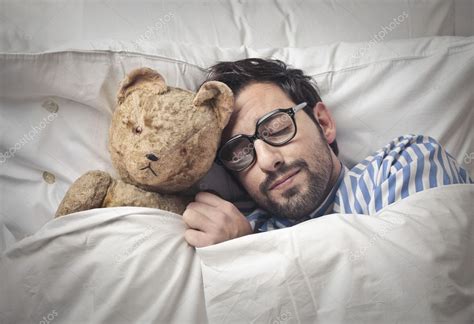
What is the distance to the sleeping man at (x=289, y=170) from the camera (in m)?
0.94

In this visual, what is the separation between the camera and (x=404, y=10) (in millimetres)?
1414

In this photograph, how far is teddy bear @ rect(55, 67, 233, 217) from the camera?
0.88 meters

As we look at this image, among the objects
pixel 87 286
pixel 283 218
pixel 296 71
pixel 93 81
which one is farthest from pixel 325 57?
pixel 87 286

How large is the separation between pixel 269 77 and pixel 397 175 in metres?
0.36

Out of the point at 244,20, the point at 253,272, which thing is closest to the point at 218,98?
the point at 253,272

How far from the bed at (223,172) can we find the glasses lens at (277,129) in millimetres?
195

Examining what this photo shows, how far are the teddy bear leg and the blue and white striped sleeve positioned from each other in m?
0.48

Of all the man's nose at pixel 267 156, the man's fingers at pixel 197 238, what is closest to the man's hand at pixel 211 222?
the man's fingers at pixel 197 238

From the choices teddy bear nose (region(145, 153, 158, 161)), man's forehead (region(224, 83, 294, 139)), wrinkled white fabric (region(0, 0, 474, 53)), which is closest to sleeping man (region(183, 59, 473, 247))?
man's forehead (region(224, 83, 294, 139))

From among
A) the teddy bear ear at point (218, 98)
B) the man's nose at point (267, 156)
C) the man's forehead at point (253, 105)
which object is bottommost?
the man's nose at point (267, 156)

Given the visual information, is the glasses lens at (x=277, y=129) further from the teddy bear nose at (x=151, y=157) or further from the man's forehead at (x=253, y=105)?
the teddy bear nose at (x=151, y=157)

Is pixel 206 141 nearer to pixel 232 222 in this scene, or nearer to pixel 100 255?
pixel 232 222

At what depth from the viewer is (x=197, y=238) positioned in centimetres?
88

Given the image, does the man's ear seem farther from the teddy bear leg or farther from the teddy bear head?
the teddy bear leg
